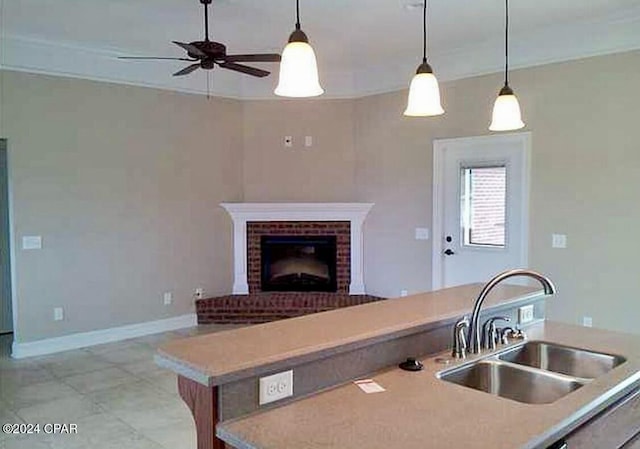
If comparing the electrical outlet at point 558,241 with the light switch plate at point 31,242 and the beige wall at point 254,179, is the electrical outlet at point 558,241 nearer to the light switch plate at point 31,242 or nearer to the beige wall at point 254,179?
the beige wall at point 254,179

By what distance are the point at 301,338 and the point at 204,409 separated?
416 millimetres

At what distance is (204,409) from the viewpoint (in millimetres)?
1474

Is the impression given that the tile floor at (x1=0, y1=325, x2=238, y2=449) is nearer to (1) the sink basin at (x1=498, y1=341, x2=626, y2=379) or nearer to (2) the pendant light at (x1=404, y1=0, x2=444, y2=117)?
(1) the sink basin at (x1=498, y1=341, x2=626, y2=379)

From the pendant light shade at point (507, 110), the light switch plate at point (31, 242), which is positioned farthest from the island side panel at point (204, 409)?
the light switch plate at point (31, 242)

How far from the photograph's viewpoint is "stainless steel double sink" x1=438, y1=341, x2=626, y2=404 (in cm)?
195

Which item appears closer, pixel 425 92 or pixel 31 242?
Result: pixel 425 92

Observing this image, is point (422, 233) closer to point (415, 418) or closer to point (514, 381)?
→ point (514, 381)

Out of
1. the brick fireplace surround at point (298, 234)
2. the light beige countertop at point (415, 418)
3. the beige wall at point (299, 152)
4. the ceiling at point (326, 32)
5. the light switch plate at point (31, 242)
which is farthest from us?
the beige wall at point (299, 152)

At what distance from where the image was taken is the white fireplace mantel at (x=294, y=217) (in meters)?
6.53

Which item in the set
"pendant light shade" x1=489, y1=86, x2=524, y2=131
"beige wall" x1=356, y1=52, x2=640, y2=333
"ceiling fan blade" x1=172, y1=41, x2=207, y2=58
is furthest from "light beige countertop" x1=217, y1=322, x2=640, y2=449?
"beige wall" x1=356, y1=52, x2=640, y2=333

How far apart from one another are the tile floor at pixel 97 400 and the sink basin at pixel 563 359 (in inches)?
80.5

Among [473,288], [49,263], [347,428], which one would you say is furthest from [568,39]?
[49,263]

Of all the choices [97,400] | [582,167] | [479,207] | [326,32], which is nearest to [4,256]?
[97,400]

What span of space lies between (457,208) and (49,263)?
425cm
